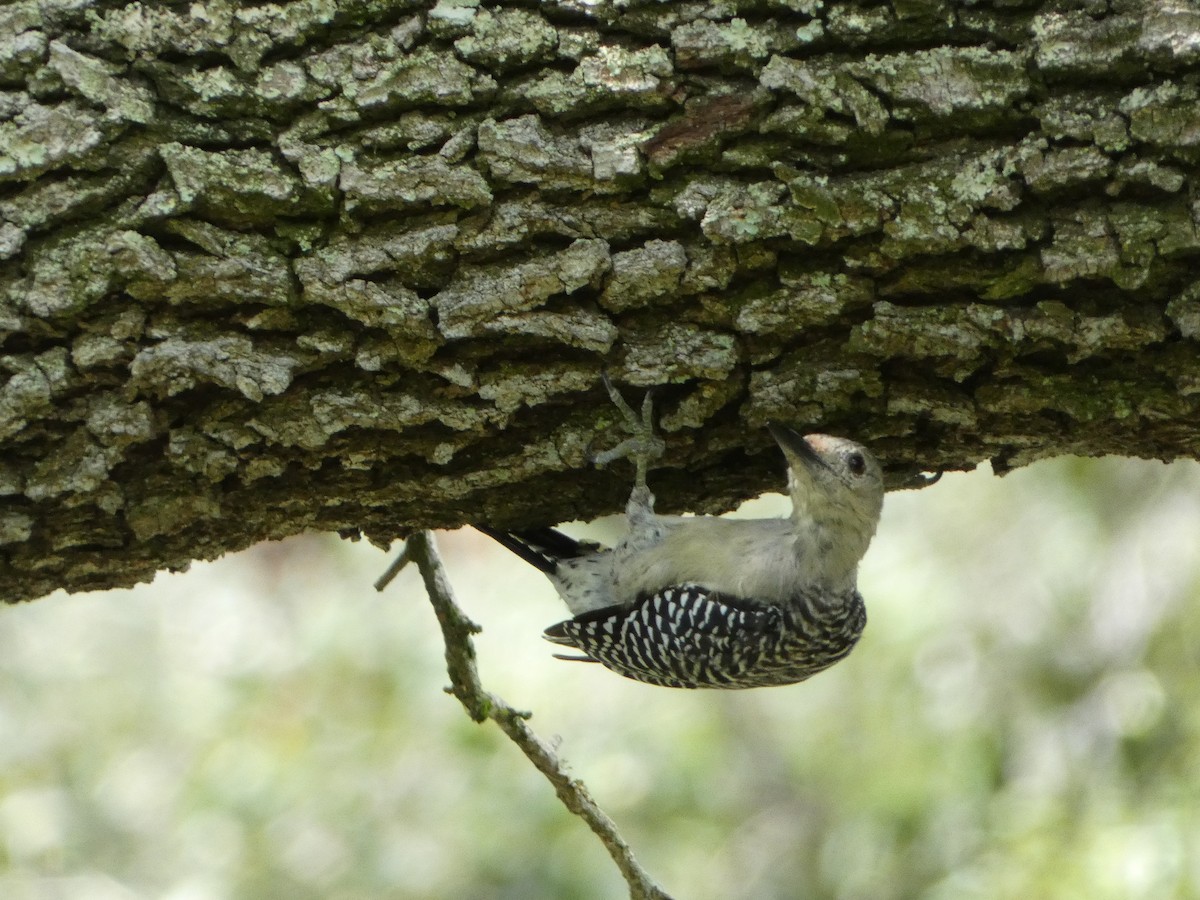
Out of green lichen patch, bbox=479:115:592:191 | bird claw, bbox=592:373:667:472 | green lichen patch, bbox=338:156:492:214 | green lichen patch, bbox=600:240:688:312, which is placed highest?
green lichen patch, bbox=479:115:592:191

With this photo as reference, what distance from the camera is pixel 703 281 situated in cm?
335

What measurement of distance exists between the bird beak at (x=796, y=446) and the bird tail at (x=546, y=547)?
43.9 inches

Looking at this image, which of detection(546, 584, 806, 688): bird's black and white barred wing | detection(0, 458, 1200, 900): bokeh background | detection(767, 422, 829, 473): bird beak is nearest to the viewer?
detection(767, 422, 829, 473): bird beak

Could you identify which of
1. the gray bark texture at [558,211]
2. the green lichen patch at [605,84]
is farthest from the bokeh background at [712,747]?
the green lichen patch at [605,84]

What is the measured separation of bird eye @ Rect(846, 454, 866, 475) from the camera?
13.0 ft

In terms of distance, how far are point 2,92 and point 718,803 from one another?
20.6ft

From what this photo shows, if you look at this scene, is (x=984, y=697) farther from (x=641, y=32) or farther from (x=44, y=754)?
(x=44, y=754)

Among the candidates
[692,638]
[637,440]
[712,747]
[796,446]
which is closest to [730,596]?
[692,638]

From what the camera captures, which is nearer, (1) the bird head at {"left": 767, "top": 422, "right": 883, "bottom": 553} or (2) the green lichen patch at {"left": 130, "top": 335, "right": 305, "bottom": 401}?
(2) the green lichen patch at {"left": 130, "top": 335, "right": 305, "bottom": 401}

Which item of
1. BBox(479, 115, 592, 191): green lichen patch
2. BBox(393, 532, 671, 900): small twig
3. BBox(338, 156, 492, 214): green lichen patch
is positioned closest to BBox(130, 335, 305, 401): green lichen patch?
BBox(338, 156, 492, 214): green lichen patch

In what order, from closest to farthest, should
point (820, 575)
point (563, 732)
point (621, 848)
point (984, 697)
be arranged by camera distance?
point (621, 848) → point (820, 575) → point (984, 697) → point (563, 732)

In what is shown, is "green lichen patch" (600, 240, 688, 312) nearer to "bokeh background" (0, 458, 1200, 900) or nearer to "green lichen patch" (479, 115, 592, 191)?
"green lichen patch" (479, 115, 592, 191)

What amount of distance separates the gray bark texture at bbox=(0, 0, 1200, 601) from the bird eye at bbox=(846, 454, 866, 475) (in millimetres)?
480

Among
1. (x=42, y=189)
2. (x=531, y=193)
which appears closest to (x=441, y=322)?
(x=531, y=193)
